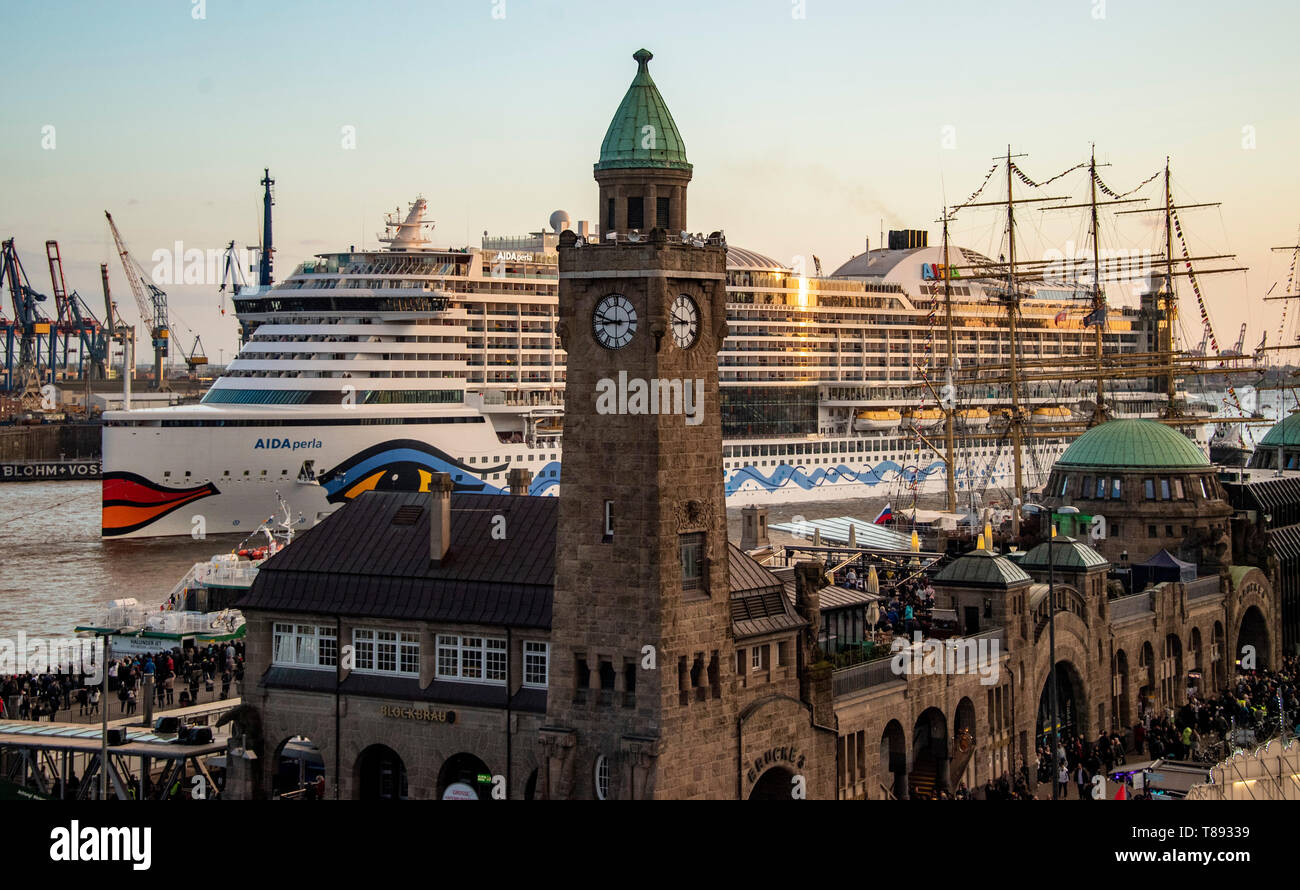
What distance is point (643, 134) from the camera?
108 ft

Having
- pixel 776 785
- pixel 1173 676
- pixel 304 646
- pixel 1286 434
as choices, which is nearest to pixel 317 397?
pixel 1286 434

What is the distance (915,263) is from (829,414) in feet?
61.2

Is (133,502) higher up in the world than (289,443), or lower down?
lower down

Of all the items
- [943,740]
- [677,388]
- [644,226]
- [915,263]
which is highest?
[915,263]

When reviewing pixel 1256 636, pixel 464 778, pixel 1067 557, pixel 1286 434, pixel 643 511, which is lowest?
pixel 464 778

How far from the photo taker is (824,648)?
39.6m

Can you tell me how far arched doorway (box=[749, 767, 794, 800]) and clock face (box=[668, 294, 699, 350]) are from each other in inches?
344

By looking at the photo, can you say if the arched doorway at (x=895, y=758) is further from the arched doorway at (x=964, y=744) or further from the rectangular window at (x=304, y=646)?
the rectangular window at (x=304, y=646)

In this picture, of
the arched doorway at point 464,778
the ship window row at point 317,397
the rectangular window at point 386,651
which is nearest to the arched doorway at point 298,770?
the rectangular window at point 386,651

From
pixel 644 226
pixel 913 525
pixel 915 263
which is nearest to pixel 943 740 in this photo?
pixel 644 226

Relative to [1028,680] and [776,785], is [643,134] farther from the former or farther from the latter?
[1028,680]

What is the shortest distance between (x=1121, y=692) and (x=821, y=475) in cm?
8448

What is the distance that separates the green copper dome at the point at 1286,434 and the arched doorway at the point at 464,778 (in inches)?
2500
